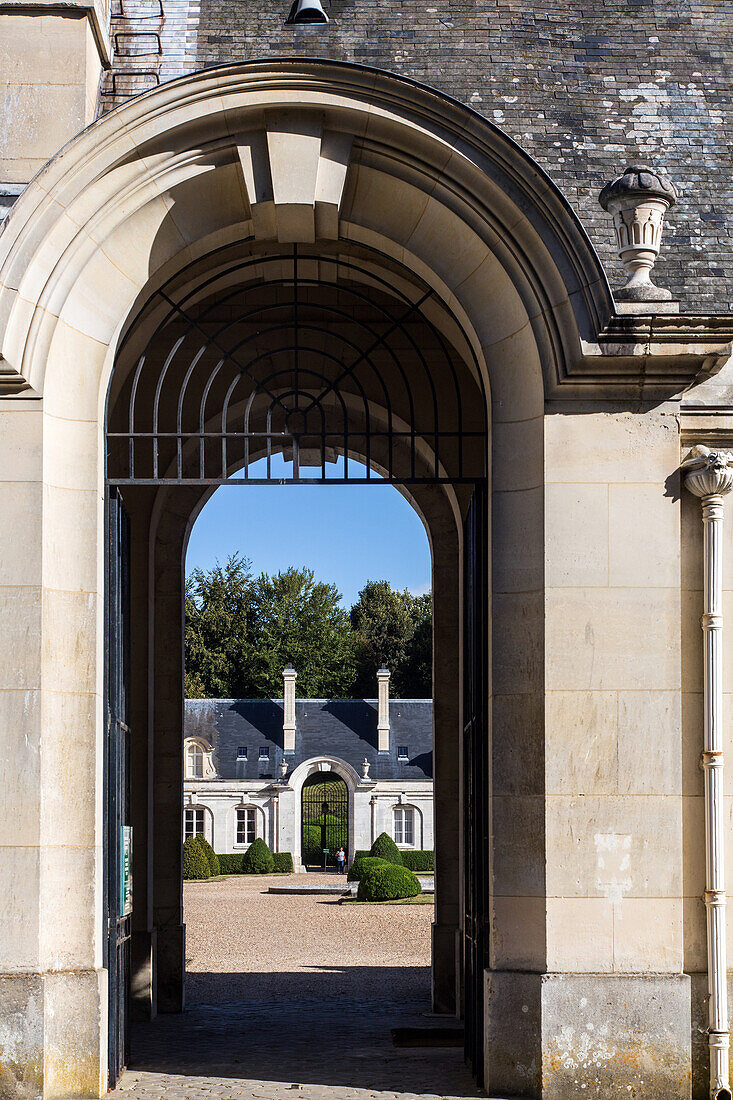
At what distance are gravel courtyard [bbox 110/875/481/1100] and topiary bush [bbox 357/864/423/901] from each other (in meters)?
3.83

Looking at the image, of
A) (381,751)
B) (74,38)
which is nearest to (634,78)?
(74,38)

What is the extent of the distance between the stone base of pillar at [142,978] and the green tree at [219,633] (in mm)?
44743

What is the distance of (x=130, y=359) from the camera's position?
11.3m

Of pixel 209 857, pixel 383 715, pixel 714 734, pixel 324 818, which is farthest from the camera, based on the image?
pixel 383 715

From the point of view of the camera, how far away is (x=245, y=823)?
48656mm

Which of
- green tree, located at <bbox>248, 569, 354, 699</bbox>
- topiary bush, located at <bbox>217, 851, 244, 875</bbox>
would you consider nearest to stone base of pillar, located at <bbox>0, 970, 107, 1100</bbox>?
topiary bush, located at <bbox>217, 851, 244, 875</bbox>

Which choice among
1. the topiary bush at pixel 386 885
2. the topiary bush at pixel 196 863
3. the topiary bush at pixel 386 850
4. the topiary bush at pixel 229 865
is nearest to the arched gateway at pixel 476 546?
the topiary bush at pixel 386 885

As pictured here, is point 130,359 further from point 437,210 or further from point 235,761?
point 235,761

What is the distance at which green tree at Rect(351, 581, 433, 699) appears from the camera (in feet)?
204

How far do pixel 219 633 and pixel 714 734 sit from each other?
52189 millimetres

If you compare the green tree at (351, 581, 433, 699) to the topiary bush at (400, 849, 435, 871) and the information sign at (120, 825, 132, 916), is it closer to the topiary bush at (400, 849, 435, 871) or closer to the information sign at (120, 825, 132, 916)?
the topiary bush at (400, 849, 435, 871)

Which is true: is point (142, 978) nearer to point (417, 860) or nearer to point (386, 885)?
point (386, 885)

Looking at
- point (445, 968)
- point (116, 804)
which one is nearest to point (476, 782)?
point (116, 804)

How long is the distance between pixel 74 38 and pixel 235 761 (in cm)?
4366
